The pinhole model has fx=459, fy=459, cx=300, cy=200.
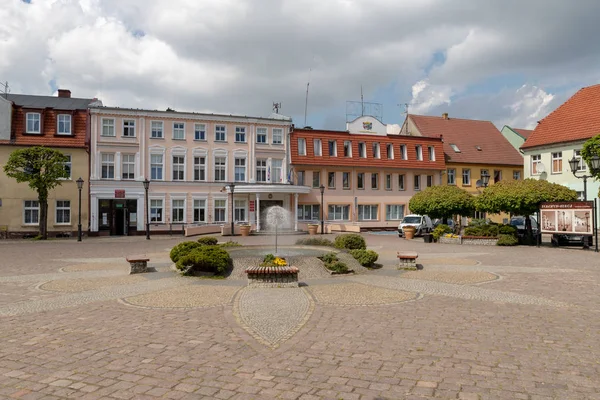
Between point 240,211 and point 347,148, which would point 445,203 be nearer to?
point 347,148

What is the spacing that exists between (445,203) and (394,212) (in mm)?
16486

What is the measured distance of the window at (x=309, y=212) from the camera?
1683 inches

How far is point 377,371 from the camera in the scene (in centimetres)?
558

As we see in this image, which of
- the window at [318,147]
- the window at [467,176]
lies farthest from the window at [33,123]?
the window at [467,176]

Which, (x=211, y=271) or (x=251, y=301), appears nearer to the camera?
(x=251, y=301)

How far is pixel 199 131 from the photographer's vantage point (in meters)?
40.8

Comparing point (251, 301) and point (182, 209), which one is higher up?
point (182, 209)

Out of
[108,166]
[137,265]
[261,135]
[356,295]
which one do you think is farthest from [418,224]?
[356,295]

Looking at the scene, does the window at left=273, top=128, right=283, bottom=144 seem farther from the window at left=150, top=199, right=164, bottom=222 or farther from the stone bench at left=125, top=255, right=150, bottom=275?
the stone bench at left=125, top=255, right=150, bottom=275

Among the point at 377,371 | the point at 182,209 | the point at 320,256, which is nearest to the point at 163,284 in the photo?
the point at 320,256

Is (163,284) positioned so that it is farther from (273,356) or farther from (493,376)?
(493,376)

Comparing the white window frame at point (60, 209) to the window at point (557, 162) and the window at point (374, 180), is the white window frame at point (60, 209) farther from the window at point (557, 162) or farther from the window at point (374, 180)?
the window at point (557, 162)

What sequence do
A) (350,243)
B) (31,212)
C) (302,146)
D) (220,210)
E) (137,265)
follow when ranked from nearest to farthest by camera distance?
(137,265) → (350,243) → (31,212) → (220,210) → (302,146)

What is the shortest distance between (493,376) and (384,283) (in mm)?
6838
